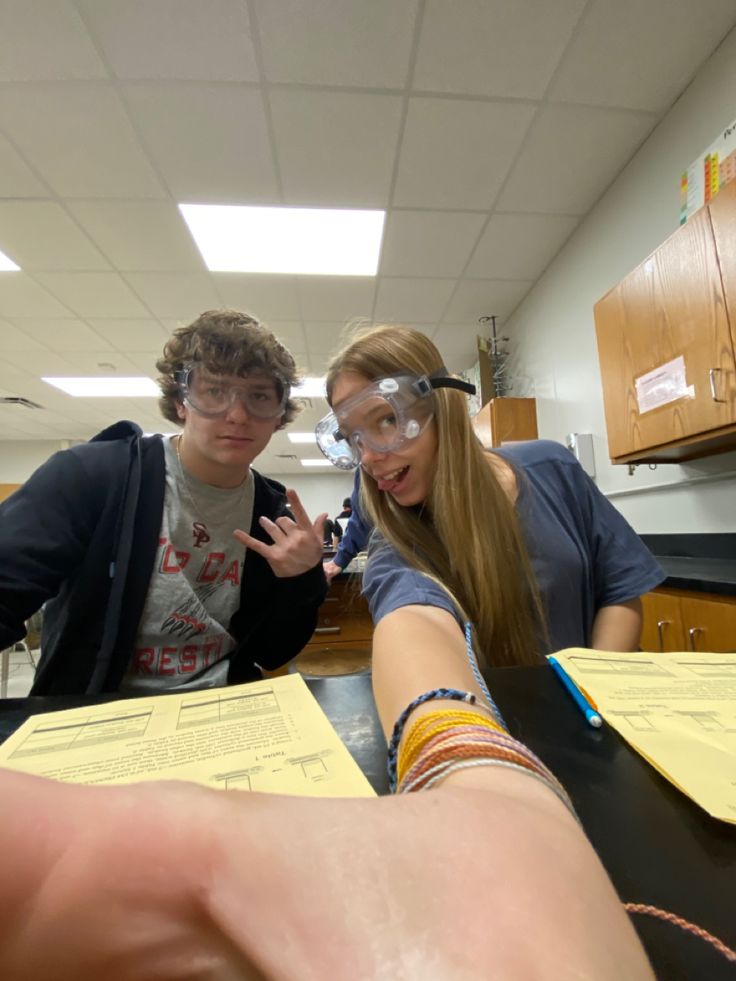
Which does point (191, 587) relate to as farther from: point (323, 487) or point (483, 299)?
point (323, 487)

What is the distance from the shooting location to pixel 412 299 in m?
3.45

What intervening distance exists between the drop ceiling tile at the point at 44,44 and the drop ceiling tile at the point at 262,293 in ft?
4.51

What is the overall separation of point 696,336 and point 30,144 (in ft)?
9.99

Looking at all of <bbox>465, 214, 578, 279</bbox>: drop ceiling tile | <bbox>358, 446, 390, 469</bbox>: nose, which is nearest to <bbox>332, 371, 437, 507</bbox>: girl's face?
<bbox>358, 446, 390, 469</bbox>: nose

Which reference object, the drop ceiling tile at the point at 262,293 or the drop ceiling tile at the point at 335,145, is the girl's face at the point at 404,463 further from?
the drop ceiling tile at the point at 262,293

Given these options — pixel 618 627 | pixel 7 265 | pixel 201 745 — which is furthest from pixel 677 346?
pixel 7 265

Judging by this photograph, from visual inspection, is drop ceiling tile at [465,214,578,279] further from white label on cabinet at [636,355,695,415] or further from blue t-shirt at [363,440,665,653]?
blue t-shirt at [363,440,665,653]

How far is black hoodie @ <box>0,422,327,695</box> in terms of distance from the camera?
Answer: 0.87 metres

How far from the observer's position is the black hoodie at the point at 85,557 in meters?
0.87

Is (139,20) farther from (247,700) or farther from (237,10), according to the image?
(247,700)

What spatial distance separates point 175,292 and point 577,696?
3.74 meters

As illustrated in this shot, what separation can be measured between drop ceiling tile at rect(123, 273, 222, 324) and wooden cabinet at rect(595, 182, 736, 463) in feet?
8.31

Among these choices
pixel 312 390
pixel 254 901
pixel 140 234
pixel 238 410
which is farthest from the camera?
pixel 312 390

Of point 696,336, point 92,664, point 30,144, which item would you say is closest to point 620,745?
point 92,664
